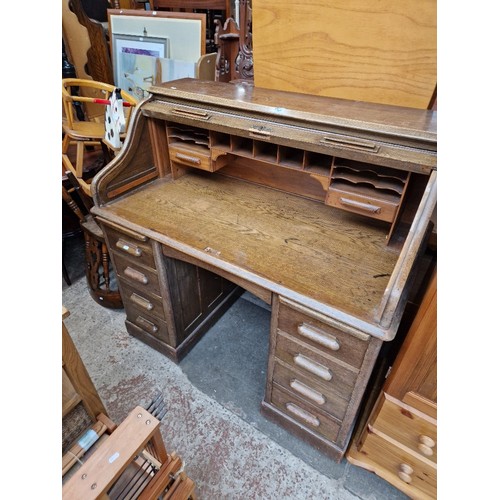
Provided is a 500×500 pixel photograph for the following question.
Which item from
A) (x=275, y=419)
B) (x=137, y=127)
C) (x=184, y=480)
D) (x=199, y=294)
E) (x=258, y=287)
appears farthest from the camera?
(x=199, y=294)

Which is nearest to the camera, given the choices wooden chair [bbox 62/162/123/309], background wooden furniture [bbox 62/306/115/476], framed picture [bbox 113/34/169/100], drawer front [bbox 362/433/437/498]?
background wooden furniture [bbox 62/306/115/476]

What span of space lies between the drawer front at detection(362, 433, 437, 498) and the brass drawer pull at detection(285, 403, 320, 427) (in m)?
0.20

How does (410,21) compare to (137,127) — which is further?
(137,127)

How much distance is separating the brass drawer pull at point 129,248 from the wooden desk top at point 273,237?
127 millimetres

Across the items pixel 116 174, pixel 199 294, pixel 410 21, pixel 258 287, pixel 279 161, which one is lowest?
pixel 199 294

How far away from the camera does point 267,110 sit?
1175mm

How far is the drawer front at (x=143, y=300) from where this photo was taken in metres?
1.64

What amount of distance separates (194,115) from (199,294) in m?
0.94

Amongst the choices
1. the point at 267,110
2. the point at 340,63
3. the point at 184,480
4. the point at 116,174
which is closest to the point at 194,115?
the point at 267,110

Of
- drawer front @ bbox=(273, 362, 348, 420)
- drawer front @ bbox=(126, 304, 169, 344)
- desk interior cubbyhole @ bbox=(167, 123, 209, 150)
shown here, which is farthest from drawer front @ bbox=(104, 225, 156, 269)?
drawer front @ bbox=(273, 362, 348, 420)

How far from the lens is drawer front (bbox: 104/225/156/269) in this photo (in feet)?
4.61

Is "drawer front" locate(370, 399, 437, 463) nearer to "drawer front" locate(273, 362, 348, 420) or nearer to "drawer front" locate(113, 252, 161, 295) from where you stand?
"drawer front" locate(273, 362, 348, 420)

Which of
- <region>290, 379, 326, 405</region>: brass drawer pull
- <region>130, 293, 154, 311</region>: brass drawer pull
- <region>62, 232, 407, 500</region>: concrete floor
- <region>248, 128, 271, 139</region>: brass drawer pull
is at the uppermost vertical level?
<region>248, 128, 271, 139</region>: brass drawer pull

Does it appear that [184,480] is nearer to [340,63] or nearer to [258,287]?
[258,287]
